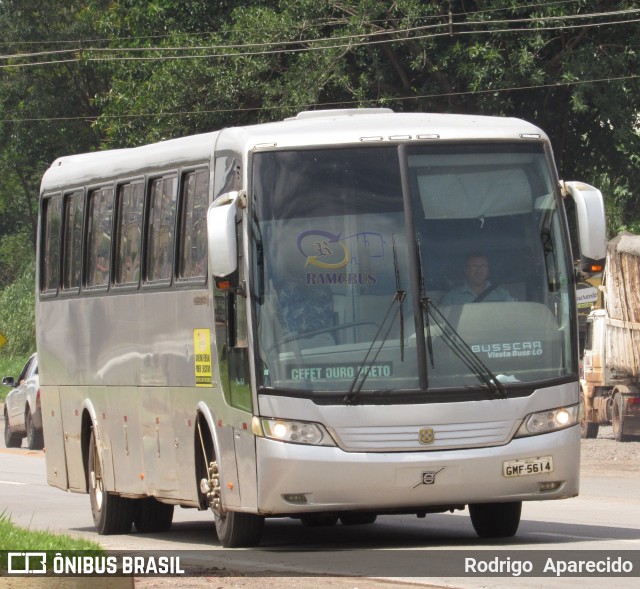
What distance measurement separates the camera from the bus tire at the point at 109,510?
15.1m

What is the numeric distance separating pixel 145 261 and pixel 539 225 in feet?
12.1

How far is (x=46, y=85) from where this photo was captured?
49.9 meters

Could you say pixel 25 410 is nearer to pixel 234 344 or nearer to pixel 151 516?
pixel 151 516

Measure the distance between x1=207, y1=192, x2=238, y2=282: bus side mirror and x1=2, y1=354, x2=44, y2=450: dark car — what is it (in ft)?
60.6

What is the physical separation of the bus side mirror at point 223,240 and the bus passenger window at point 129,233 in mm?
2756

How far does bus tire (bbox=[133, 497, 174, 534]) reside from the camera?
15.3 m

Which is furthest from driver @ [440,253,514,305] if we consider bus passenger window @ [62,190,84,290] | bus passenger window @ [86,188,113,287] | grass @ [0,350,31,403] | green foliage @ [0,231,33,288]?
green foliage @ [0,231,33,288]

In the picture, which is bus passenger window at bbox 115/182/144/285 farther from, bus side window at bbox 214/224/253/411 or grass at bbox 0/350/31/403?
grass at bbox 0/350/31/403

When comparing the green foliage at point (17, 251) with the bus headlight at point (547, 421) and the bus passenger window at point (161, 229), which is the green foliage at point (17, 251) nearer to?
the bus passenger window at point (161, 229)

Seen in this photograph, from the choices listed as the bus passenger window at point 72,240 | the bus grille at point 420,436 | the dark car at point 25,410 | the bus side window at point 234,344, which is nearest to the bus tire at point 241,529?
the bus side window at point 234,344

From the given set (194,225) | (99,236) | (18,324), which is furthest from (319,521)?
(18,324)

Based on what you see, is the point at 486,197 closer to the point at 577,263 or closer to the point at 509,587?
the point at 577,263

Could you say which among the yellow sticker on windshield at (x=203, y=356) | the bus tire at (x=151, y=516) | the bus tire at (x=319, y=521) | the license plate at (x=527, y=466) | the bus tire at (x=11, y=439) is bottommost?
the bus tire at (x=11, y=439)

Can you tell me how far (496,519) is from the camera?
41.4 feet
